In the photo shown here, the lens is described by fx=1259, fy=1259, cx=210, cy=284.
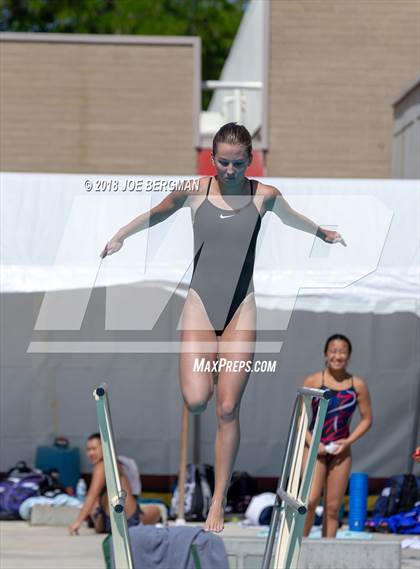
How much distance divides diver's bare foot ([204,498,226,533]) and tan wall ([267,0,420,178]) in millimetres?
8631

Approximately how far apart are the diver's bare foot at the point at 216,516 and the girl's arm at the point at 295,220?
39.5 inches

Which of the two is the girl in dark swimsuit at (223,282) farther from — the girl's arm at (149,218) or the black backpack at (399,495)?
the black backpack at (399,495)

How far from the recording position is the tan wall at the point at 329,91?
12695mm

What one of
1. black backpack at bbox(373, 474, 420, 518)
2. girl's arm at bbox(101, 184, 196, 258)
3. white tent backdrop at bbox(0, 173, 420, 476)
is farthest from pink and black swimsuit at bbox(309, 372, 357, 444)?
girl's arm at bbox(101, 184, 196, 258)

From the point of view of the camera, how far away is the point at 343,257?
4.50m

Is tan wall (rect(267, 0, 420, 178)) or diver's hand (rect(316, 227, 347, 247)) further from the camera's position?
tan wall (rect(267, 0, 420, 178))

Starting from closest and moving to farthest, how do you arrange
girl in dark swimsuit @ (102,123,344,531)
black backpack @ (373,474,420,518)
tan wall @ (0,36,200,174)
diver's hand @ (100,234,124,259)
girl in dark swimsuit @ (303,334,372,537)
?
girl in dark swimsuit @ (102,123,344,531) < diver's hand @ (100,234,124,259) < girl in dark swimsuit @ (303,334,372,537) < black backpack @ (373,474,420,518) < tan wall @ (0,36,200,174)

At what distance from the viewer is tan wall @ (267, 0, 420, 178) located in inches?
500

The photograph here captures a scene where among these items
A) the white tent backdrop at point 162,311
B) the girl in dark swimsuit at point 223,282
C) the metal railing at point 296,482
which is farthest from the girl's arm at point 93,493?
the girl in dark swimsuit at point 223,282

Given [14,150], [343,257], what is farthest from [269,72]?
[343,257]


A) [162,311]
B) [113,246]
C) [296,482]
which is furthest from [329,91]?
[113,246]

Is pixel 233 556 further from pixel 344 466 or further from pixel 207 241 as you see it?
pixel 207 241

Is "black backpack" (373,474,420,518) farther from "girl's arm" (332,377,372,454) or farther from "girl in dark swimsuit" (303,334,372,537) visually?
"girl's arm" (332,377,372,454)

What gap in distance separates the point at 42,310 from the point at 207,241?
0.71 metres
